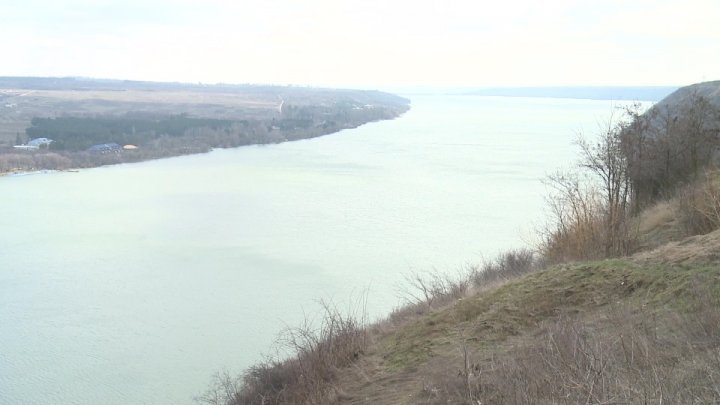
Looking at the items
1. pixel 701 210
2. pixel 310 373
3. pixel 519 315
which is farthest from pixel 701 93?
pixel 310 373

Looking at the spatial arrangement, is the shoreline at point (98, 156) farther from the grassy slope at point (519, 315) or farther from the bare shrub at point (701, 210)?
the bare shrub at point (701, 210)

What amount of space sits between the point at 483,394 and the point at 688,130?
7.73m

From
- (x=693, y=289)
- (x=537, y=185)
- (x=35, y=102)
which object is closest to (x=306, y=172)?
(x=537, y=185)

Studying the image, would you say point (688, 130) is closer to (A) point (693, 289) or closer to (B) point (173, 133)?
(A) point (693, 289)

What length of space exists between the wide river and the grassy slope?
392cm

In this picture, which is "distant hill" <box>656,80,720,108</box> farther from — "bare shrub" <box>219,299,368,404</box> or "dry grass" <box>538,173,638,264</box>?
"bare shrub" <box>219,299,368,404</box>

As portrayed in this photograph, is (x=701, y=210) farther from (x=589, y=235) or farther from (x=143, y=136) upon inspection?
(x=143, y=136)

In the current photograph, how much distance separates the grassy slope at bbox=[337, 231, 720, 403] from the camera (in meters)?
3.79

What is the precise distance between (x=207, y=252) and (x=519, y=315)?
10659 mm

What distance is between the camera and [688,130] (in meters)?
9.19

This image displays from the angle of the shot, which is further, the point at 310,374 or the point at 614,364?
the point at 310,374

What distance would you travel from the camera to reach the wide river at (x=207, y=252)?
29.5 ft

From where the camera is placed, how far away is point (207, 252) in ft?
46.9

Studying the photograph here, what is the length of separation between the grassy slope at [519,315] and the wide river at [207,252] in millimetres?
3918
